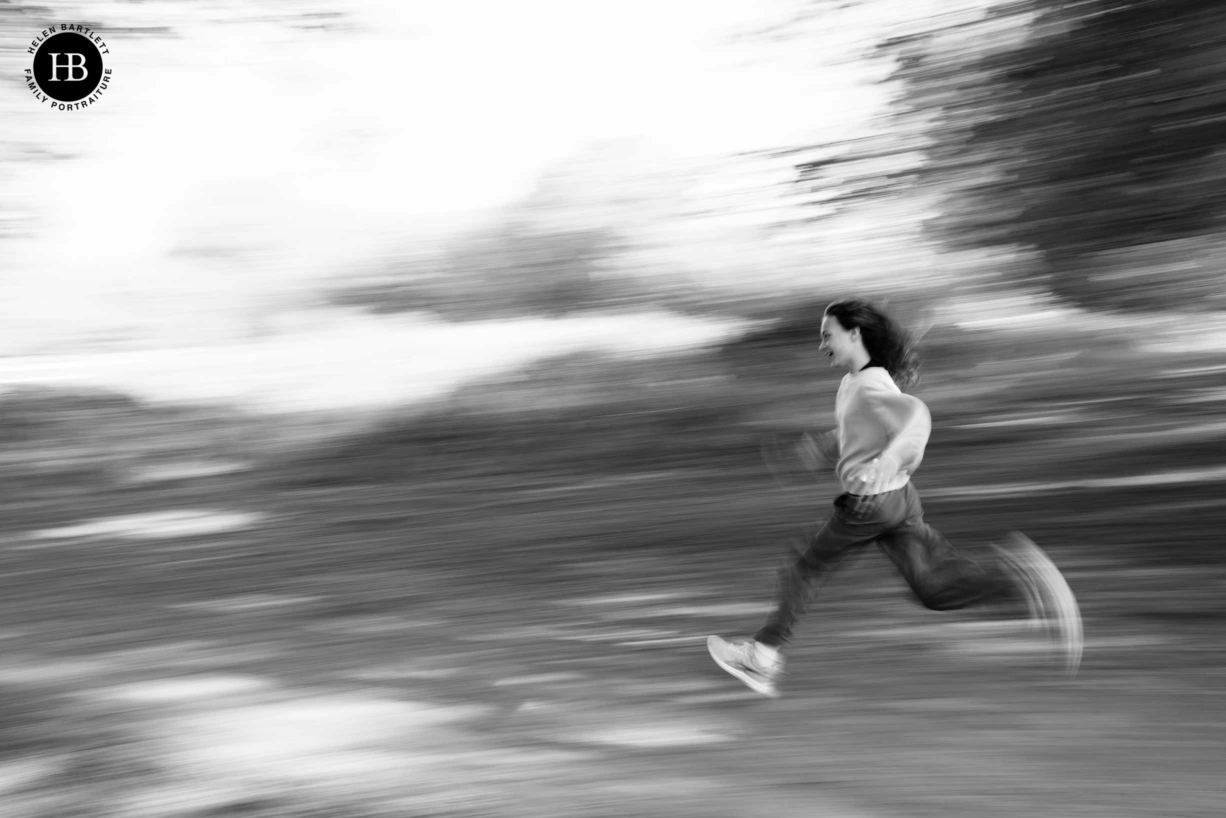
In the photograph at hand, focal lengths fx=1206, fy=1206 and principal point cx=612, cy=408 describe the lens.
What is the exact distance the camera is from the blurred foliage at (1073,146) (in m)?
8.11

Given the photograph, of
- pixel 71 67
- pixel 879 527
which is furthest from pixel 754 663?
pixel 71 67

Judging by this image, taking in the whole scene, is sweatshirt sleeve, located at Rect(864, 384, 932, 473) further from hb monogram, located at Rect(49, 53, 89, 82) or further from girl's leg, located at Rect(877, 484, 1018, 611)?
hb monogram, located at Rect(49, 53, 89, 82)

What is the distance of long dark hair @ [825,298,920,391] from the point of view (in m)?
3.89

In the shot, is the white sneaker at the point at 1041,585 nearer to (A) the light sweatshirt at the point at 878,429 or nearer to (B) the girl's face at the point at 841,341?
(A) the light sweatshirt at the point at 878,429

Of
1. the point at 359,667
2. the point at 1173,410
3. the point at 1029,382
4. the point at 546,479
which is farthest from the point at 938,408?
the point at 359,667

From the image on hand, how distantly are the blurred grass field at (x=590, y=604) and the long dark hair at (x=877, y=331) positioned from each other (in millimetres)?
1099

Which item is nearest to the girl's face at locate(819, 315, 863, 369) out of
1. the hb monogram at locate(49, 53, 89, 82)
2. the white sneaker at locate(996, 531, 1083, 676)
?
the white sneaker at locate(996, 531, 1083, 676)

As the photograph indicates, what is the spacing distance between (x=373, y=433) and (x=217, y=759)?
4464mm

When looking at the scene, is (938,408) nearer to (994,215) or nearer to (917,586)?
(994,215)

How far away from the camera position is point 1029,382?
8.02 metres

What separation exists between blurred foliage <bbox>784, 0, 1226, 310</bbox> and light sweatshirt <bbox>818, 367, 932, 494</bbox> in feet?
17.3

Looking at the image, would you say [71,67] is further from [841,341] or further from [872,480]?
[872,480]

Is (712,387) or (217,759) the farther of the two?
(712,387)

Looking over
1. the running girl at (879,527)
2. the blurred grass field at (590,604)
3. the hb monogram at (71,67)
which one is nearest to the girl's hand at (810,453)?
the running girl at (879,527)
